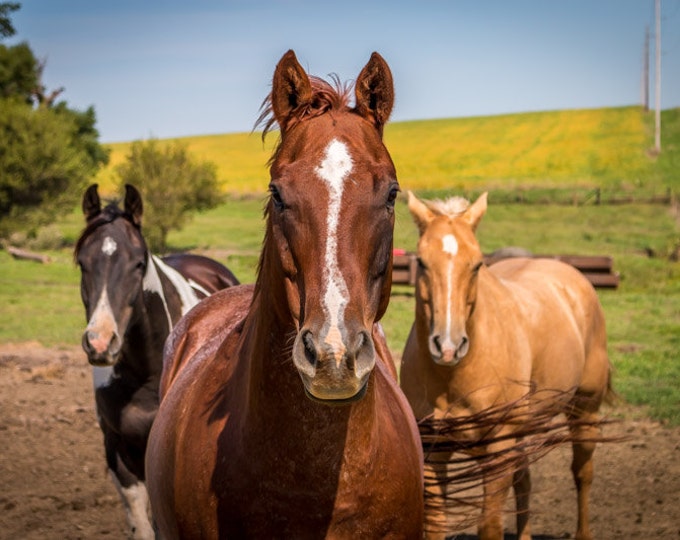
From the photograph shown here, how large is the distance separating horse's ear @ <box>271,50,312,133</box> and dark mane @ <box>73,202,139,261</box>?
3130 mm

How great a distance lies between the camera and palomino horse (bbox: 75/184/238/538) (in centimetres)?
503

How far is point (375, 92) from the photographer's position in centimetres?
241

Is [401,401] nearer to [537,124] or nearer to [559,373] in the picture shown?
[559,373]

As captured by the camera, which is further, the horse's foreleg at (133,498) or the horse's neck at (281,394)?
the horse's foreleg at (133,498)

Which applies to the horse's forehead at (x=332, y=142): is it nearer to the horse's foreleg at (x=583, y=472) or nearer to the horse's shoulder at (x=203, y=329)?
the horse's shoulder at (x=203, y=329)

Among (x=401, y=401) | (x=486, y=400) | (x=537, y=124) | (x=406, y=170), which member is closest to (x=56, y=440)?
(x=486, y=400)

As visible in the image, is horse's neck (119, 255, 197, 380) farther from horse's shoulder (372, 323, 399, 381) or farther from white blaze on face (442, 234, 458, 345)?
horse's shoulder (372, 323, 399, 381)

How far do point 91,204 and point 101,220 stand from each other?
0.25 m

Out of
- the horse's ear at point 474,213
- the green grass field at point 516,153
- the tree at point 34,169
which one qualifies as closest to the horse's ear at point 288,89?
the horse's ear at point 474,213

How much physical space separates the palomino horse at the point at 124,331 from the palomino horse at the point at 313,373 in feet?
7.95

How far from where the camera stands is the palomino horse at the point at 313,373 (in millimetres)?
1987

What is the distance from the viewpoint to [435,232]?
5363mm

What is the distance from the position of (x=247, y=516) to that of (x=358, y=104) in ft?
3.80

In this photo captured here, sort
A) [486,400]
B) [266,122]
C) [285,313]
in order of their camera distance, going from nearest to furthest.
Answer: [285,313], [266,122], [486,400]
